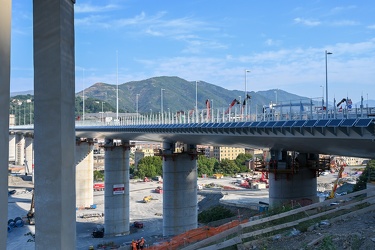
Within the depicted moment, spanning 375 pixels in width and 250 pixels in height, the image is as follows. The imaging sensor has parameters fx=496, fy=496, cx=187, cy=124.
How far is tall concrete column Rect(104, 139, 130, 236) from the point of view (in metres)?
51.6

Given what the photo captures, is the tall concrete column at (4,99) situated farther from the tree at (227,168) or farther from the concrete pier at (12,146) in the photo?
the tree at (227,168)

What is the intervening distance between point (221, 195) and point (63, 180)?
7898 centimetres

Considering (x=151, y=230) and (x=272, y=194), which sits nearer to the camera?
(x=272, y=194)

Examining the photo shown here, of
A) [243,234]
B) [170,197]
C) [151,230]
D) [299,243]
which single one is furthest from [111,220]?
[299,243]

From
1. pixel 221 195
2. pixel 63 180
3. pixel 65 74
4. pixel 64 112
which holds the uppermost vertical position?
pixel 65 74

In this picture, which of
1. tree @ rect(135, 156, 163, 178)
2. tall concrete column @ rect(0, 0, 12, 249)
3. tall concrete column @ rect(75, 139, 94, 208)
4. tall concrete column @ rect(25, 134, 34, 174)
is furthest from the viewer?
tree @ rect(135, 156, 163, 178)

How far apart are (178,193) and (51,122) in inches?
1211

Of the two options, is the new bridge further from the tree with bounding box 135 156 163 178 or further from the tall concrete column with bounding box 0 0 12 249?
the tree with bounding box 135 156 163 178

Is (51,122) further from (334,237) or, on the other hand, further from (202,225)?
(202,225)

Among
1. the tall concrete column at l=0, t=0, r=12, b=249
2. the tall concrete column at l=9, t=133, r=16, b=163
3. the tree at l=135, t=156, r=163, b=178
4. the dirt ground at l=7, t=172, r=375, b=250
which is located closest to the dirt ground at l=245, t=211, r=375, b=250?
the dirt ground at l=7, t=172, r=375, b=250

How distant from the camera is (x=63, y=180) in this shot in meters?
13.6

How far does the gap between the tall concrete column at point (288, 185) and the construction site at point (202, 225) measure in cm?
163

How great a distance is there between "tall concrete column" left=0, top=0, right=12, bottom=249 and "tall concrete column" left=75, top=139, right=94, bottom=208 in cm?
5812

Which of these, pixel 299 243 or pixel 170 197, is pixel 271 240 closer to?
pixel 299 243
